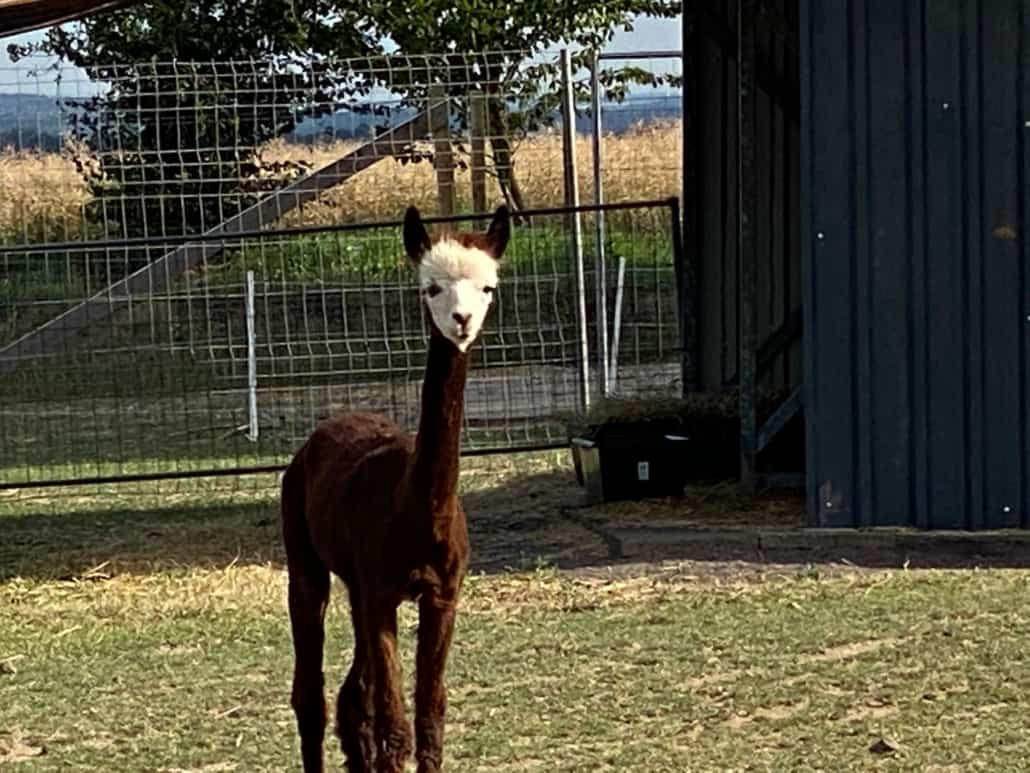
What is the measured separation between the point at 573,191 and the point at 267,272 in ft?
6.94

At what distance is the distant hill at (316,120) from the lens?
42.9 ft

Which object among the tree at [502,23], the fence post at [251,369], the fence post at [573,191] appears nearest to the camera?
the fence post at [573,191]

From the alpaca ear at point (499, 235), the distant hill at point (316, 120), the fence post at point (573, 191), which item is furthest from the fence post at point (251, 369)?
the alpaca ear at point (499, 235)

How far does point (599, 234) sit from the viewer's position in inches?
530

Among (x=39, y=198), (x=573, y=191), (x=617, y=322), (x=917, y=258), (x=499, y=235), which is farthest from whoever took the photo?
(x=39, y=198)

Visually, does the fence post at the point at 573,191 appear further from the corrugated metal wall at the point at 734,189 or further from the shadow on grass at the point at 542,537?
the shadow on grass at the point at 542,537

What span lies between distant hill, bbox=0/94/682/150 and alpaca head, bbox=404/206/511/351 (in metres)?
7.80

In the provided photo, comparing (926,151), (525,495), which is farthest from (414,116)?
(926,151)

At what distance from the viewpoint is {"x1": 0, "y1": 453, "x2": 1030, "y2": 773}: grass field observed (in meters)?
6.57

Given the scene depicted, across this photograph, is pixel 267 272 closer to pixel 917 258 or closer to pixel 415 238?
pixel 917 258

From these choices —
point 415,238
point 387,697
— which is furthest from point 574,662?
point 415,238

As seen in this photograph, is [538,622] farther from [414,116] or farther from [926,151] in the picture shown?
[414,116]

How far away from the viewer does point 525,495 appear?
12.2 meters

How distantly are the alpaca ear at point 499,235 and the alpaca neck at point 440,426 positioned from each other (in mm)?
278
